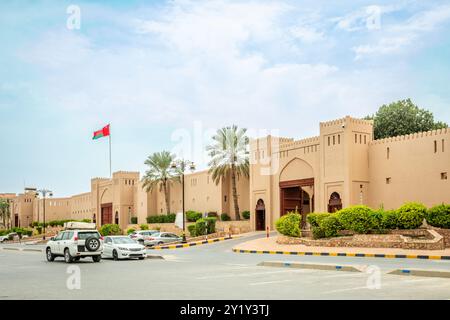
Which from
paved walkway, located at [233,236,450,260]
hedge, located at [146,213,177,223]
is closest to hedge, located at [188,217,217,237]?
paved walkway, located at [233,236,450,260]

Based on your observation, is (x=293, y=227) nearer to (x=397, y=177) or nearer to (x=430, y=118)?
(x=397, y=177)

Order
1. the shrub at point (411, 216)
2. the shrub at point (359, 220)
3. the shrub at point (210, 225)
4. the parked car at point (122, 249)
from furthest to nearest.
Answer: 1. the shrub at point (210, 225)
2. the shrub at point (359, 220)
3. the shrub at point (411, 216)
4. the parked car at point (122, 249)

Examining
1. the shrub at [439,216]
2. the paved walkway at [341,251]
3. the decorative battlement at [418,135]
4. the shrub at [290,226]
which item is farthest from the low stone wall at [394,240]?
the decorative battlement at [418,135]

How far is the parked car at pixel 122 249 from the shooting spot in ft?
86.6

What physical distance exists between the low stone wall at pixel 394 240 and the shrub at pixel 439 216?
876mm

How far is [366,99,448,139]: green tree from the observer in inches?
2152

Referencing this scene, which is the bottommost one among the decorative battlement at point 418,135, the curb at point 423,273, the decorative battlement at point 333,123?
the curb at point 423,273

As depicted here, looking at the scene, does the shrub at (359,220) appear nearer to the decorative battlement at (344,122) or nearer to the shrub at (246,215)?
the decorative battlement at (344,122)

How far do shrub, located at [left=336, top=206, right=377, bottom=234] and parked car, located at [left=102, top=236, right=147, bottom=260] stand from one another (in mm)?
11850

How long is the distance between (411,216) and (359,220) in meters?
2.88

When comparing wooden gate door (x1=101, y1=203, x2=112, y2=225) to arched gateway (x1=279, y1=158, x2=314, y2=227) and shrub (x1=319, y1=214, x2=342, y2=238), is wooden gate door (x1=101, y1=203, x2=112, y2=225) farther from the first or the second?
shrub (x1=319, y1=214, x2=342, y2=238)

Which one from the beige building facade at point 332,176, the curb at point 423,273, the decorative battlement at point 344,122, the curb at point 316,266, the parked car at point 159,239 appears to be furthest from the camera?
the parked car at point 159,239

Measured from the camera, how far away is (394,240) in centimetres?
2950
